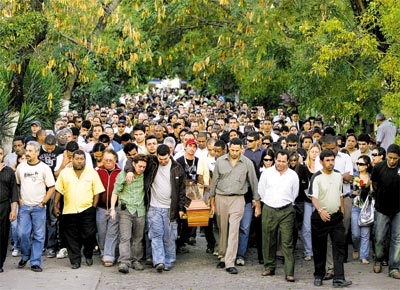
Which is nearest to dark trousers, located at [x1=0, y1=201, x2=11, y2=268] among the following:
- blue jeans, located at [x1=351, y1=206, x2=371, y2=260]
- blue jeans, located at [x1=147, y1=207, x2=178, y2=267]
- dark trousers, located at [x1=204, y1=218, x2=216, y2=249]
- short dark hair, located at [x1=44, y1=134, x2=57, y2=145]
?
short dark hair, located at [x1=44, y1=134, x2=57, y2=145]

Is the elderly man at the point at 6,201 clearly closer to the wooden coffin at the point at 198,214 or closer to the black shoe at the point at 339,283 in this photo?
the wooden coffin at the point at 198,214

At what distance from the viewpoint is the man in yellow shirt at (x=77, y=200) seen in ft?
43.5

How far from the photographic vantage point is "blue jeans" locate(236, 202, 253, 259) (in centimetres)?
1380

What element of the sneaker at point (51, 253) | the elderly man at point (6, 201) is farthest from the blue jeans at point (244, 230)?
the elderly man at point (6, 201)

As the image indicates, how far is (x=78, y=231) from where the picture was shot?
13398 millimetres

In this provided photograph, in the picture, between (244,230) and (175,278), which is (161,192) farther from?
(244,230)

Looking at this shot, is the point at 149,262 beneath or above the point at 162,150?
beneath

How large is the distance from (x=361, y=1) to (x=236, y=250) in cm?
638

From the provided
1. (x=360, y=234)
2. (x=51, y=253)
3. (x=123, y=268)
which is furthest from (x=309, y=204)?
(x=51, y=253)

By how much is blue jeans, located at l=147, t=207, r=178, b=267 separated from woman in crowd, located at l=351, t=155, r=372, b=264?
282cm

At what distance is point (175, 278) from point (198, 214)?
1141 mm

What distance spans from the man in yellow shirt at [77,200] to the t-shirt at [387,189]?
407cm

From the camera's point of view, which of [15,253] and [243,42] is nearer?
[15,253]

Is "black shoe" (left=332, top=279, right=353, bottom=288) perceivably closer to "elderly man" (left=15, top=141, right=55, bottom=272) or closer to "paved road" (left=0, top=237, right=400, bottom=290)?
"paved road" (left=0, top=237, right=400, bottom=290)
